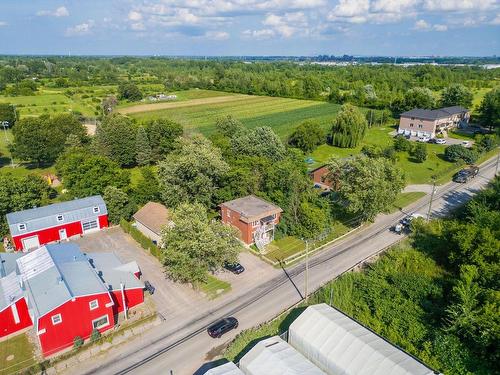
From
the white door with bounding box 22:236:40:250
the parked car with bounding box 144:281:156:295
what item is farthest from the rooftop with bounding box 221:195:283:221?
the white door with bounding box 22:236:40:250

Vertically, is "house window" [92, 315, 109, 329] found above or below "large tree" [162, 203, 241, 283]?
below

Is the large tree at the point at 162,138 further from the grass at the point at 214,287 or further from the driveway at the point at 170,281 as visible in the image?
the grass at the point at 214,287

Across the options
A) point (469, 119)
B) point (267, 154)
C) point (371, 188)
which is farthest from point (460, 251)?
point (469, 119)

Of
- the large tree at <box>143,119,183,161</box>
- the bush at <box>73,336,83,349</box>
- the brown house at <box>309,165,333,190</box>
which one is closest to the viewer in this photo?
the bush at <box>73,336,83,349</box>

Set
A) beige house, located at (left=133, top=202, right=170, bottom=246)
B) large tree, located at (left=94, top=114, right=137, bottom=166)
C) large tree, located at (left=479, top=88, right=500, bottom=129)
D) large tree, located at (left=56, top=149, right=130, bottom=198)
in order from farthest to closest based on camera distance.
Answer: large tree, located at (left=479, top=88, right=500, bottom=129) → large tree, located at (left=94, top=114, right=137, bottom=166) → large tree, located at (left=56, top=149, right=130, bottom=198) → beige house, located at (left=133, top=202, right=170, bottom=246)

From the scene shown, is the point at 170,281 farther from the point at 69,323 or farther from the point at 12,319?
the point at 12,319


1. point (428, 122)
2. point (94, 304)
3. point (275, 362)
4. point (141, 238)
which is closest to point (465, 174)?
point (428, 122)

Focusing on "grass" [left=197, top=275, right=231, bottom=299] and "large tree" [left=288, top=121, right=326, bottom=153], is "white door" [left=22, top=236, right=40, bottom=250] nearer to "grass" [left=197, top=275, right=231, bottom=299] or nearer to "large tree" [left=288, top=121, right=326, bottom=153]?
"grass" [left=197, top=275, right=231, bottom=299]

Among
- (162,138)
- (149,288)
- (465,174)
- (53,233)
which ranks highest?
(162,138)
